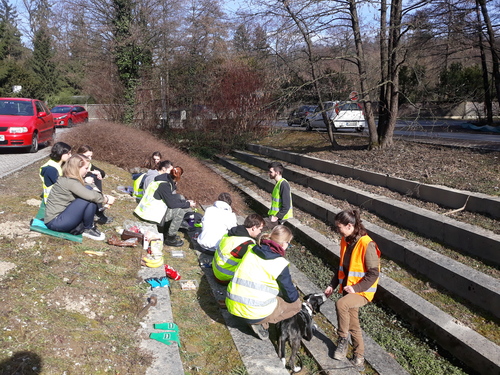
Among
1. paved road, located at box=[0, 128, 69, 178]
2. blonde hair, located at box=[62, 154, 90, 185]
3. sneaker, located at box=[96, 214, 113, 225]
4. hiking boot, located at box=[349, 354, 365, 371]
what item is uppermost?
blonde hair, located at box=[62, 154, 90, 185]

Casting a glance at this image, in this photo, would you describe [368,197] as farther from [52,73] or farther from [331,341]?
[52,73]

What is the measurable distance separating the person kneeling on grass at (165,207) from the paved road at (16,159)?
155 inches

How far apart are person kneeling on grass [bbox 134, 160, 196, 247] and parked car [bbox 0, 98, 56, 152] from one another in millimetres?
7179

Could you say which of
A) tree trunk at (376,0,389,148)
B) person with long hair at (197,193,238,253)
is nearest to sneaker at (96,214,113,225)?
person with long hair at (197,193,238,253)

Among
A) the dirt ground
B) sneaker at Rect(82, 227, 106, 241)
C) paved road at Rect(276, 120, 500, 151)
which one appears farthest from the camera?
paved road at Rect(276, 120, 500, 151)

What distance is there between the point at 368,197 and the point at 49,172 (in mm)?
5800

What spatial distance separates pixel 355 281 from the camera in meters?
4.29

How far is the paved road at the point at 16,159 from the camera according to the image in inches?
403

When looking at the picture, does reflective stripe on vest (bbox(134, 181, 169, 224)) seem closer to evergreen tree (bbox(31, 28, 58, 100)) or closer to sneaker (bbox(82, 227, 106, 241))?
sneaker (bbox(82, 227, 106, 241))

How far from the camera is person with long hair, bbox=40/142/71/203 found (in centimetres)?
643

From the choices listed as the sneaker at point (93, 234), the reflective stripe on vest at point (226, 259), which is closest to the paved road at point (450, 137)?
the reflective stripe on vest at point (226, 259)

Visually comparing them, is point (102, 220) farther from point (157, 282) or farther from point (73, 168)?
point (157, 282)

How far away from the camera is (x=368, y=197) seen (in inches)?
348

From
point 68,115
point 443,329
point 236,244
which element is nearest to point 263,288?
point 236,244
